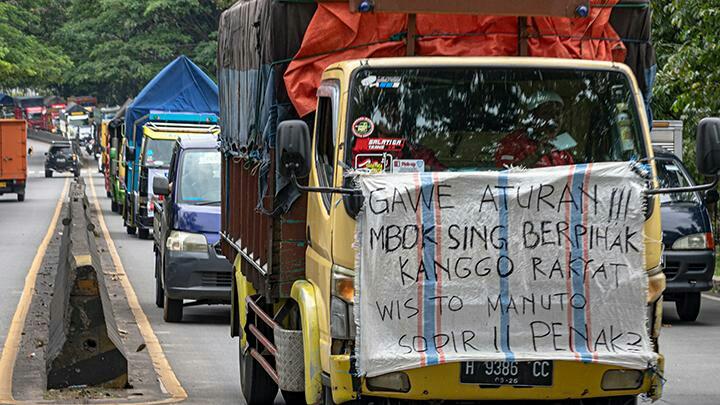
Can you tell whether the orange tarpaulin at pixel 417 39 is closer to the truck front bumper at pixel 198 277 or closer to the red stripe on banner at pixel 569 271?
the red stripe on banner at pixel 569 271

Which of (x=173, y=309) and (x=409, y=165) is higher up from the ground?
(x=409, y=165)

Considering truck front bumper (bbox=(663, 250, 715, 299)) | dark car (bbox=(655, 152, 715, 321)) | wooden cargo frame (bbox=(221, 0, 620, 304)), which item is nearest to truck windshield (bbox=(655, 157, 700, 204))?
dark car (bbox=(655, 152, 715, 321))

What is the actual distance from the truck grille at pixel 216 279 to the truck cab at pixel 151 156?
14.2 meters

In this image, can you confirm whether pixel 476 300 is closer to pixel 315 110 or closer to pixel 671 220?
pixel 315 110

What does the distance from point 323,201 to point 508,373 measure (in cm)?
141

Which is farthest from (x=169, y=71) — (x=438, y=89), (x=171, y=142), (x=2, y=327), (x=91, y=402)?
(x=438, y=89)

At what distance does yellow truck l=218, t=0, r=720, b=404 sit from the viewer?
23.7 ft

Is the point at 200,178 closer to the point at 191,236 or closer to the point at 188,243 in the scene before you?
the point at 191,236

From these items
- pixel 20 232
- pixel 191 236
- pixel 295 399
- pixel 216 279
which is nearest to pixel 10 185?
pixel 20 232

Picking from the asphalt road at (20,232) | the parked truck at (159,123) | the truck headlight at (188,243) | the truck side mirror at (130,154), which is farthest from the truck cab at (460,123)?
the truck side mirror at (130,154)

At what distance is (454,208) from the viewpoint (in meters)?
7.24

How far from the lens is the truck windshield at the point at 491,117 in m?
7.89

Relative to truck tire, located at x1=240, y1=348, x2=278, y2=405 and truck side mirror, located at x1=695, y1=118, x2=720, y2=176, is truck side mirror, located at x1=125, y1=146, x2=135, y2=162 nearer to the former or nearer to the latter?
truck tire, located at x1=240, y1=348, x2=278, y2=405

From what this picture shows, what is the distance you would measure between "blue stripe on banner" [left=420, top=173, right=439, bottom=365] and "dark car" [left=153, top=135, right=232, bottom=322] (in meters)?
8.34
